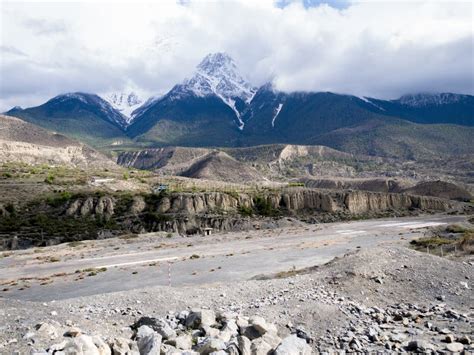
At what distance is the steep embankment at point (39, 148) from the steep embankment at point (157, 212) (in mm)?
60498

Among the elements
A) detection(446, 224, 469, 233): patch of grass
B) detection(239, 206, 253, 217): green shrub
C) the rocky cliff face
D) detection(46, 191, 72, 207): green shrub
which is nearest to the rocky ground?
detection(446, 224, 469, 233): patch of grass

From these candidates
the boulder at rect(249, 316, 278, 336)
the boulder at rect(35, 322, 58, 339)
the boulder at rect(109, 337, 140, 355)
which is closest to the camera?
the boulder at rect(109, 337, 140, 355)

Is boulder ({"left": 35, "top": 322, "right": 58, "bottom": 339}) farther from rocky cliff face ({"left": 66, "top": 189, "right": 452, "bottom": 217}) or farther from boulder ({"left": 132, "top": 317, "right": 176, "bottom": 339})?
rocky cliff face ({"left": 66, "top": 189, "right": 452, "bottom": 217})

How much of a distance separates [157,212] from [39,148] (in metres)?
87.1

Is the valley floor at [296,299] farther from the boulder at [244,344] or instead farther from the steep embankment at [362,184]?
the steep embankment at [362,184]

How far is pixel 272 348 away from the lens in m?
12.5

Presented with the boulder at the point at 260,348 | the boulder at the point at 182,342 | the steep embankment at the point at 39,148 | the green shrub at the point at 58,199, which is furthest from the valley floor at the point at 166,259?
the steep embankment at the point at 39,148

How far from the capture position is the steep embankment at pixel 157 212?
56.5 metres

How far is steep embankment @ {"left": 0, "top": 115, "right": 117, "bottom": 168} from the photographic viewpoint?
121 m

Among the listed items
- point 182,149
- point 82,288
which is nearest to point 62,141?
point 182,149

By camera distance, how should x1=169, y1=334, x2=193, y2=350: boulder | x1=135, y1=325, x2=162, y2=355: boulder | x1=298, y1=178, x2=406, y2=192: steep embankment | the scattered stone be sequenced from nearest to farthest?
x1=135, y1=325, x2=162, y2=355: boulder
x1=169, y1=334, x2=193, y2=350: boulder
the scattered stone
x1=298, y1=178, x2=406, y2=192: steep embankment

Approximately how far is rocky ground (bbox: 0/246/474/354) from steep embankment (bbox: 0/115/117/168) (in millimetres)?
109066

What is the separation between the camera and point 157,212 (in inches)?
2532

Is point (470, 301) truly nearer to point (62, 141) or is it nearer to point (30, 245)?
point (30, 245)
